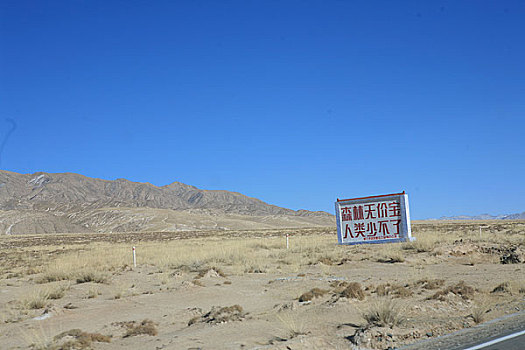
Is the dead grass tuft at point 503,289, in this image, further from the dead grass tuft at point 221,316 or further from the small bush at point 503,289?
the dead grass tuft at point 221,316

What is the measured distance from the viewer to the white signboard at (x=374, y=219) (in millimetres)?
27938

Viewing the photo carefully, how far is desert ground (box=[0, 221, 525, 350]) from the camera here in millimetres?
9641

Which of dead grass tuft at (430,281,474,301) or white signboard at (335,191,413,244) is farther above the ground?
white signboard at (335,191,413,244)

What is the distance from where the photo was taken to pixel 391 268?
21.8 m

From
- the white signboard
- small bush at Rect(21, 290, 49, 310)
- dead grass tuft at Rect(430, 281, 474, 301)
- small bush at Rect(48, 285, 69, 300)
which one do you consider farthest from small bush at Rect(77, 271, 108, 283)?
the white signboard

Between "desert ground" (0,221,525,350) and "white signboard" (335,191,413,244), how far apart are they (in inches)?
92.8

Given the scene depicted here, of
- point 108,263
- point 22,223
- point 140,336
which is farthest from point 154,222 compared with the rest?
point 140,336

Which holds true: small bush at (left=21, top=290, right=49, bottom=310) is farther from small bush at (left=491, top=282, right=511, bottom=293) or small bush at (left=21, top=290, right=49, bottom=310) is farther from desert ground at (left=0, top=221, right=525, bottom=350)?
small bush at (left=491, top=282, right=511, bottom=293)

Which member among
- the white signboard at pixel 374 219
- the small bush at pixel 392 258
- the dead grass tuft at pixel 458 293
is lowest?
the dead grass tuft at pixel 458 293

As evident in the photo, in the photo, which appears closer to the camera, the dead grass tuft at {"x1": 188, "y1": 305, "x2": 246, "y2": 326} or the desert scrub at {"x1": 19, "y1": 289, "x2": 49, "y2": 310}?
the dead grass tuft at {"x1": 188, "y1": 305, "x2": 246, "y2": 326}

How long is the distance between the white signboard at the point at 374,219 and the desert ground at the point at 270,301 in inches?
92.8

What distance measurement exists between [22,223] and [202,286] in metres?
112

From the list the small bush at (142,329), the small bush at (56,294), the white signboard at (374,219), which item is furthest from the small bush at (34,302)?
the white signboard at (374,219)

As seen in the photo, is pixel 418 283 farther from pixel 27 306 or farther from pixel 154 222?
pixel 154 222
